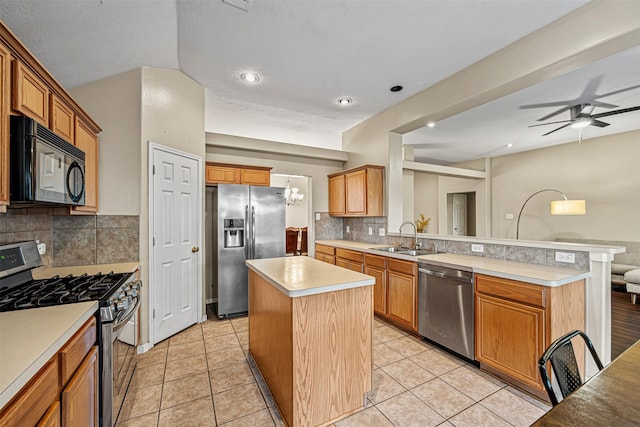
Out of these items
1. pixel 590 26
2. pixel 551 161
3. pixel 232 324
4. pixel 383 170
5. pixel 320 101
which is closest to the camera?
pixel 590 26

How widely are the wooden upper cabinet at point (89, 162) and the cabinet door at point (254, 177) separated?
69.6 inches

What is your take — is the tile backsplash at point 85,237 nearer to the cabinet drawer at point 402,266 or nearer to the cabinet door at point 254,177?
the cabinet door at point 254,177

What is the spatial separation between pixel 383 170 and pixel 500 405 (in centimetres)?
302

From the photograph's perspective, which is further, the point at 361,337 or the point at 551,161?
the point at 551,161

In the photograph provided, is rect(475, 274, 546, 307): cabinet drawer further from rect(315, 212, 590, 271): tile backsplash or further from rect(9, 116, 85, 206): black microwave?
rect(9, 116, 85, 206): black microwave

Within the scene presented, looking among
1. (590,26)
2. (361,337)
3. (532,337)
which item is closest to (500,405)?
(532,337)

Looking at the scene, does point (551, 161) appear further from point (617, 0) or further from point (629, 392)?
point (629, 392)

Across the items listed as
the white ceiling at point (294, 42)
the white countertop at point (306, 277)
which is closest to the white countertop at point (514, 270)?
the white countertop at point (306, 277)

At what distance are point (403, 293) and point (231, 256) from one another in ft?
7.27

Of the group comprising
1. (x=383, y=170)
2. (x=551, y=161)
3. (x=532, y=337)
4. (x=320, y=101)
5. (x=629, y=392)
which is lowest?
(x=532, y=337)

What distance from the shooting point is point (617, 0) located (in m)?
1.85

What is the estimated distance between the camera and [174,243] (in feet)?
9.84

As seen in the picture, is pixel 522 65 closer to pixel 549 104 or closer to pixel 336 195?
pixel 549 104

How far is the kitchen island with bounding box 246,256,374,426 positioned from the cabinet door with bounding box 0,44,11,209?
1.43m
